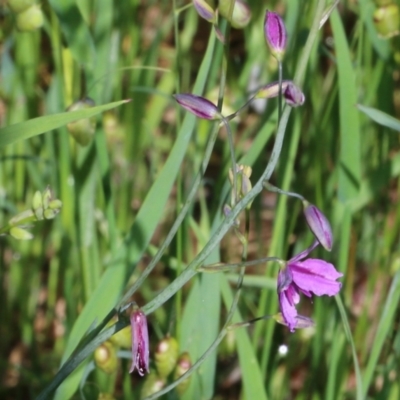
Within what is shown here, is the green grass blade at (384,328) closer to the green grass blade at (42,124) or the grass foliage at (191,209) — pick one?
the grass foliage at (191,209)

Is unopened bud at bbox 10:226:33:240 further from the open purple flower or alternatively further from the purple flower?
the open purple flower

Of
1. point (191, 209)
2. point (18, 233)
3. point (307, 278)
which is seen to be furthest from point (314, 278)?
point (191, 209)

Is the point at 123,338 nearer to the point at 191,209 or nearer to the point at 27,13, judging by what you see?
the point at 191,209

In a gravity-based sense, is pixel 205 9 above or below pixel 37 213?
above

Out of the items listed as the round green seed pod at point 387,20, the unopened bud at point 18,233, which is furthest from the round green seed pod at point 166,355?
the round green seed pod at point 387,20

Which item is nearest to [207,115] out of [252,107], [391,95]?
[391,95]

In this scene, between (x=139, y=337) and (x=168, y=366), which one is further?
(x=168, y=366)
